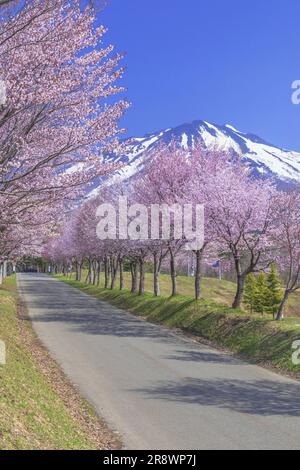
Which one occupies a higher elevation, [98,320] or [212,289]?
[98,320]

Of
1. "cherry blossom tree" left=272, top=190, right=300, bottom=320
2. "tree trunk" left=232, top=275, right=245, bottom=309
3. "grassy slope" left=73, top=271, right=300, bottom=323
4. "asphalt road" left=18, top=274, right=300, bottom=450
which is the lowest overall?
"grassy slope" left=73, top=271, right=300, bottom=323

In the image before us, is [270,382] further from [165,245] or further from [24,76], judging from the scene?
[165,245]

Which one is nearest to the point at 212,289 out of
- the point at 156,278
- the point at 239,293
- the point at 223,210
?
the point at 156,278

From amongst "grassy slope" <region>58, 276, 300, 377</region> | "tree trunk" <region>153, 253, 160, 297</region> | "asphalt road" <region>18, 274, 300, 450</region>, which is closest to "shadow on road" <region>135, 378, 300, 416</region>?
"asphalt road" <region>18, 274, 300, 450</region>

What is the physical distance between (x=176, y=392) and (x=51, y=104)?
6.89 meters

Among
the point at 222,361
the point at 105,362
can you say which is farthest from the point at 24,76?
the point at 222,361

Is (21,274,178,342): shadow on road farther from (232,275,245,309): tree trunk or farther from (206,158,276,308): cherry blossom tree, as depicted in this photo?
(206,158,276,308): cherry blossom tree

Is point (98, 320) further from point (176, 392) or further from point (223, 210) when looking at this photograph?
point (176, 392)

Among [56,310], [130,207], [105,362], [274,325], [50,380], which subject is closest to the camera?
[50,380]

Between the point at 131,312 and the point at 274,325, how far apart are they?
605 inches

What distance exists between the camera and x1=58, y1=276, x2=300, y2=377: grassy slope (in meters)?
15.7

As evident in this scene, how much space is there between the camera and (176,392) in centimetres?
1151

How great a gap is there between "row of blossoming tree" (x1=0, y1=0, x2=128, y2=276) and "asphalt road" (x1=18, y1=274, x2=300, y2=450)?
470 cm

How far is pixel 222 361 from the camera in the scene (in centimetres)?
1559
